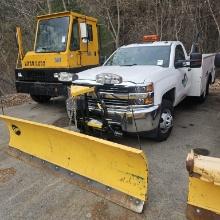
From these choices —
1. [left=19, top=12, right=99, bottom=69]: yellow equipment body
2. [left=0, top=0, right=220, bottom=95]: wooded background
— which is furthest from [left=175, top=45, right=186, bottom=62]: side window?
[left=0, top=0, right=220, bottom=95]: wooded background

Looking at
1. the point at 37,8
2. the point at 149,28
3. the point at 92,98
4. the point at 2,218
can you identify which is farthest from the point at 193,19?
the point at 2,218

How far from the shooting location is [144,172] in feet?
11.7

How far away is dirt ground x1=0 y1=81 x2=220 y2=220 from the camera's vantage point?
12.4 feet

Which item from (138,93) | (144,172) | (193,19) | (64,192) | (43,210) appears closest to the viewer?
(144,172)

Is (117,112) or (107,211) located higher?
(117,112)

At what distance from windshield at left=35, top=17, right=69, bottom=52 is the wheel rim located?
3796 millimetres

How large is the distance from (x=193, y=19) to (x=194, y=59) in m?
10.6

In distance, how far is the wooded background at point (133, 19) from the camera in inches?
634

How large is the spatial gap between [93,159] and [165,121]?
2.17 m

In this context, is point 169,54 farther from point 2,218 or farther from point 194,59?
point 2,218

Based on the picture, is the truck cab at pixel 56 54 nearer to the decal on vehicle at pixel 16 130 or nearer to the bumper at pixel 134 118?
the decal on vehicle at pixel 16 130

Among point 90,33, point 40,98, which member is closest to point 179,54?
point 90,33

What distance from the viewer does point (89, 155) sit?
4.17 m

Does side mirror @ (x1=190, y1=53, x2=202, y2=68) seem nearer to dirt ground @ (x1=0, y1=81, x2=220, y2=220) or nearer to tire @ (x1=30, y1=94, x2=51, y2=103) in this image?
dirt ground @ (x1=0, y1=81, x2=220, y2=220)
